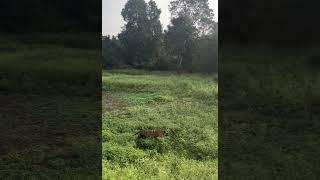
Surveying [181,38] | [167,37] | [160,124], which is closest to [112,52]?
[167,37]

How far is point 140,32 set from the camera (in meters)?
14.6

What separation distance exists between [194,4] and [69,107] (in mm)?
6331

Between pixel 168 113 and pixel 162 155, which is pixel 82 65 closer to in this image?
pixel 168 113

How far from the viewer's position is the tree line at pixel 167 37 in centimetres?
1428

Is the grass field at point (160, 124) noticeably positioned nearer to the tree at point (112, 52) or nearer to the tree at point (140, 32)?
the tree at point (112, 52)

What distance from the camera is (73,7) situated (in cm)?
1166

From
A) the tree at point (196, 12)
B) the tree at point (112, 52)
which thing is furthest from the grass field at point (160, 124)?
the tree at point (196, 12)

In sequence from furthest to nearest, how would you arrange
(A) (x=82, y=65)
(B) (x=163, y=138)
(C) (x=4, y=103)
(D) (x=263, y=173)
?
1. (A) (x=82, y=65)
2. (C) (x=4, y=103)
3. (B) (x=163, y=138)
4. (D) (x=263, y=173)

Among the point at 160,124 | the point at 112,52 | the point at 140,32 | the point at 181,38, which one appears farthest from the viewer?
the point at 112,52

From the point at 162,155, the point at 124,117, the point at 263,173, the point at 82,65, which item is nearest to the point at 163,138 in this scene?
the point at 162,155

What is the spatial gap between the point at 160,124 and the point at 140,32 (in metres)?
5.13

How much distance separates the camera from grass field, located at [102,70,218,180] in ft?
25.2

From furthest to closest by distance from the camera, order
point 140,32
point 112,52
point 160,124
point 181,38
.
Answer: point 112,52
point 140,32
point 181,38
point 160,124

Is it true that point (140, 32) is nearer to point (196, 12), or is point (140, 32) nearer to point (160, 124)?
point (196, 12)
